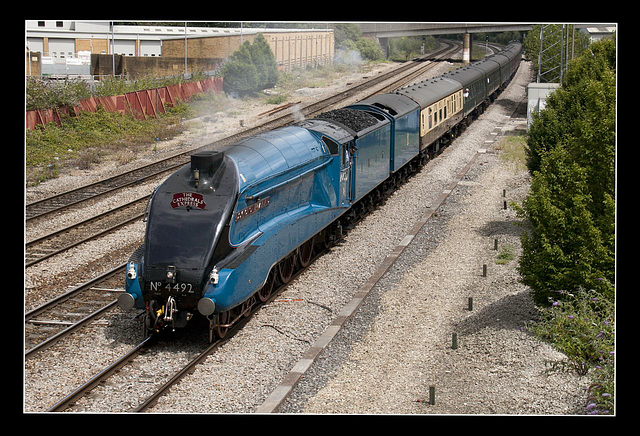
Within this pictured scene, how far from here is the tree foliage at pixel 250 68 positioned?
138 feet

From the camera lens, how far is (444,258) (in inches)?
778

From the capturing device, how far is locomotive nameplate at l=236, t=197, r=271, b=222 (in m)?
14.0

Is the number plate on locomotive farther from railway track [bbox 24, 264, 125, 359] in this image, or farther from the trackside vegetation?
the trackside vegetation

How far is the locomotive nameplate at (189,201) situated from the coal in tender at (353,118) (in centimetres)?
853

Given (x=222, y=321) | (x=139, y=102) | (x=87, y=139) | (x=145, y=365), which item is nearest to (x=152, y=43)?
(x=139, y=102)

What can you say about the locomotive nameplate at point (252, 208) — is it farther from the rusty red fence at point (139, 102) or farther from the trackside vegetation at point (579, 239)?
the rusty red fence at point (139, 102)

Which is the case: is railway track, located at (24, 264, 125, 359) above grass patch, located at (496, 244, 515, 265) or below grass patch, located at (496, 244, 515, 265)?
below

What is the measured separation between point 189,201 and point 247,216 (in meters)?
1.30

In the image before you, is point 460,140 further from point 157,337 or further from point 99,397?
point 99,397

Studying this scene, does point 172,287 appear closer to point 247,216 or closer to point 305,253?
point 247,216

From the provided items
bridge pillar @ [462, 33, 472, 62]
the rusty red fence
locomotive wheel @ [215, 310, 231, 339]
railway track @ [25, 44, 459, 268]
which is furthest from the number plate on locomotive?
bridge pillar @ [462, 33, 472, 62]

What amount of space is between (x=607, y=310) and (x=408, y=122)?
53.0ft

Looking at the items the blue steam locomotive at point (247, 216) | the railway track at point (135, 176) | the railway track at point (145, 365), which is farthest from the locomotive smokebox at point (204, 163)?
the railway track at point (135, 176)

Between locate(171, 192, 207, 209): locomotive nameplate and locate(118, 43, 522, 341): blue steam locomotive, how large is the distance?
0.02 metres
